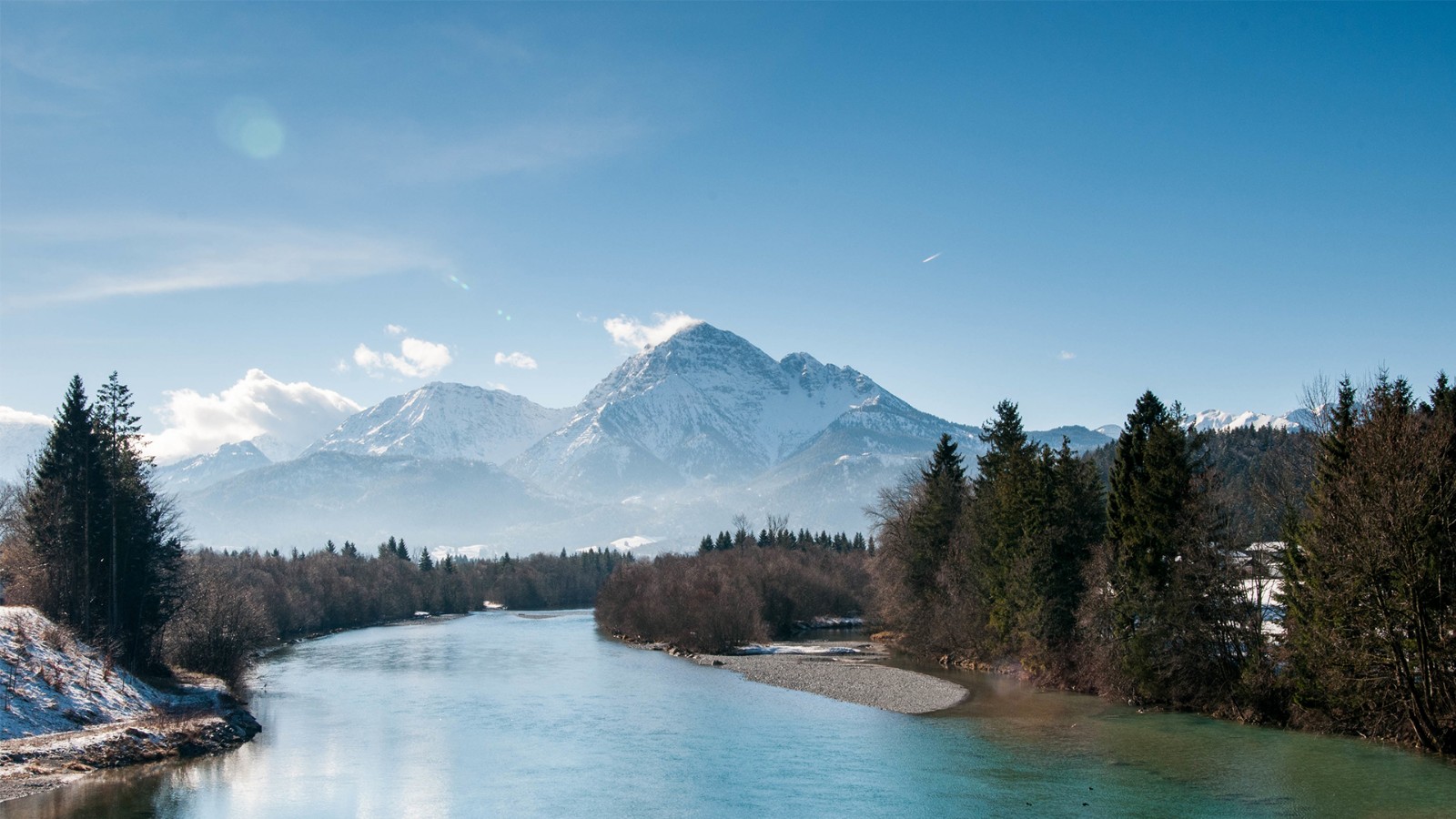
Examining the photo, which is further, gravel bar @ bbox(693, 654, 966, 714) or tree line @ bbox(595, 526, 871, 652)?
tree line @ bbox(595, 526, 871, 652)

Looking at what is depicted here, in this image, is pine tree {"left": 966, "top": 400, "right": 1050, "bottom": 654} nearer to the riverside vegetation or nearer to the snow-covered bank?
the riverside vegetation

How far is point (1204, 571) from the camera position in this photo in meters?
46.4

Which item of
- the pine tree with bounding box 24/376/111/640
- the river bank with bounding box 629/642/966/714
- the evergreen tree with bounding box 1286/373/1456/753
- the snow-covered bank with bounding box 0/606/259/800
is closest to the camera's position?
the evergreen tree with bounding box 1286/373/1456/753

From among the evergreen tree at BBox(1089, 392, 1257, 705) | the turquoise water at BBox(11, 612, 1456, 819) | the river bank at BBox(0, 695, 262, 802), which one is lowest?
the turquoise water at BBox(11, 612, 1456, 819)

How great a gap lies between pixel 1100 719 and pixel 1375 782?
15044 mm

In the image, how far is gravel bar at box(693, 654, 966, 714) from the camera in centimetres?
5562

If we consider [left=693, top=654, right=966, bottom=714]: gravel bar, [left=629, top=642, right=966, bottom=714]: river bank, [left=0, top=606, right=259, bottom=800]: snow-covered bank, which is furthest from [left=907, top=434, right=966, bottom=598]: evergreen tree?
[left=0, top=606, right=259, bottom=800]: snow-covered bank

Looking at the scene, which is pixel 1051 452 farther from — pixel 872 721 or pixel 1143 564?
pixel 872 721

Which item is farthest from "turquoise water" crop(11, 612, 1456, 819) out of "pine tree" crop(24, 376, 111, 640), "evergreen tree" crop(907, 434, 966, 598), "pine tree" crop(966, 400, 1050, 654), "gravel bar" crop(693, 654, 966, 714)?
"evergreen tree" crop(907, 434, 966, 598)

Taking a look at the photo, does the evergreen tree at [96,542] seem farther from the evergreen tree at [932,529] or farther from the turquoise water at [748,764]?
the evergreen tree at [932,529]

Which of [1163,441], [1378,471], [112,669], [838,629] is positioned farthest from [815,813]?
[838,629]

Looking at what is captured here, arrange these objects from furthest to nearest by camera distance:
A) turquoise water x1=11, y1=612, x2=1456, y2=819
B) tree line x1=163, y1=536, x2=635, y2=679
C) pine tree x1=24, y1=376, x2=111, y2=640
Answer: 1. tree line x1=163, y1=536, x2=635, y2=679
2. pine tree x1=24, y1=376, x2=111, y2=640
3. turquoise water x1=11, y1=612, x2=1456, y2=819

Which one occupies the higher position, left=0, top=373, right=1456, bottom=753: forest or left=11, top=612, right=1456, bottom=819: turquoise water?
left=0, top=373, right=1456, bottom=753: forest

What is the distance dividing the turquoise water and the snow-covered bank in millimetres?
1542
